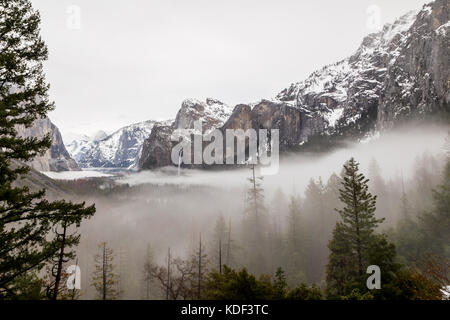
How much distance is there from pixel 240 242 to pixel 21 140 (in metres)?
48.7

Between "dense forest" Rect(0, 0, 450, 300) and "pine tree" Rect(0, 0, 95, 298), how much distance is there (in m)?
0.04

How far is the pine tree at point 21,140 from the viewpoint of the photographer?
842 cm

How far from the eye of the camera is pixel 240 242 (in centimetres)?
5297

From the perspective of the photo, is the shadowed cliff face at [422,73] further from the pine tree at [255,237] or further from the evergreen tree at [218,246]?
the evergreen tree at [218,246]

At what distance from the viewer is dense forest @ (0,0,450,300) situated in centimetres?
884

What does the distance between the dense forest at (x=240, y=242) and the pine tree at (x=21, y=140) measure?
36 mm

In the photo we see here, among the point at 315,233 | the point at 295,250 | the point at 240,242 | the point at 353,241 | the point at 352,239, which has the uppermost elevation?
the point at 352,239

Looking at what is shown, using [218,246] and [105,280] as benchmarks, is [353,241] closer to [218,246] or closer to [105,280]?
[105,280]

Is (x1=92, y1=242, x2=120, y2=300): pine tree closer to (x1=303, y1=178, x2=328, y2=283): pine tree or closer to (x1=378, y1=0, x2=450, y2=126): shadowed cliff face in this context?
(x1=303, y1=178, x2=328, y2=283): pine tree

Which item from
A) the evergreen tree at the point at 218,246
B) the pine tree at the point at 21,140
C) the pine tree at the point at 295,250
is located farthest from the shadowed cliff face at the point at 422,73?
the pine tree at the point at 21,140

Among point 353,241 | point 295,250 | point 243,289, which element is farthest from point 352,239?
point 295,250

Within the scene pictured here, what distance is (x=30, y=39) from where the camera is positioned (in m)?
9.43

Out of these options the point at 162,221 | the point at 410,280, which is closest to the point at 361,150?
the point at 162,221
